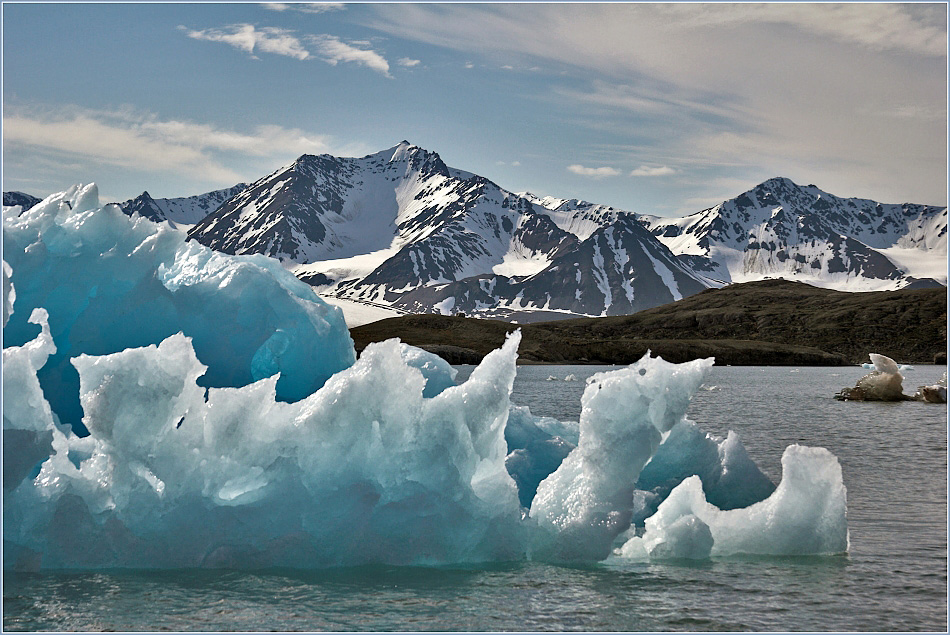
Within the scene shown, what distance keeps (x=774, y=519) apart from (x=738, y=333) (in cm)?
16639

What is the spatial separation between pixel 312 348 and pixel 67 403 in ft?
15.0

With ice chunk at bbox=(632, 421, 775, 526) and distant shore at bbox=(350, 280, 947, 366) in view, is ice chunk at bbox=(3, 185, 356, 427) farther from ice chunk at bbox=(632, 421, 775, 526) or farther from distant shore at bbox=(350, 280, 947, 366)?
distant shore at bbox=(350, 280, 947, 366)

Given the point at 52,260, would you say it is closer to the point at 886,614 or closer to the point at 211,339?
the point at 211,339

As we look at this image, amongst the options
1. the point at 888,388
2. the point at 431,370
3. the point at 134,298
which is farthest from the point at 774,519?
the point at 888,388

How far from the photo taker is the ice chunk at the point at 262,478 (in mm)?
10797

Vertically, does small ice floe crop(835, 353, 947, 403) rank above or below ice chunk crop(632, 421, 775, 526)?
above

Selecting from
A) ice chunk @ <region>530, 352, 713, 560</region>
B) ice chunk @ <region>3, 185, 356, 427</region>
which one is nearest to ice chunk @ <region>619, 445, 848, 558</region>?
ice chunk @ <region>530, 352, 713, 560</region>

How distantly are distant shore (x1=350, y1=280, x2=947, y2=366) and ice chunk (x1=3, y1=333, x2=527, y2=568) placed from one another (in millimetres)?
104522

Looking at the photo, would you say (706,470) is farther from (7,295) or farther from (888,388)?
(888,388)

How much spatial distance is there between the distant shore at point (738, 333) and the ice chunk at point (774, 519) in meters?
104

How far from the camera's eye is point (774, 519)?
12.0 metres

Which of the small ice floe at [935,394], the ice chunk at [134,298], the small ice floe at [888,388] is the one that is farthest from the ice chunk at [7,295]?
the small ice floe at [935,394]

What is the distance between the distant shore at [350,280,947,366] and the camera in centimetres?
13662

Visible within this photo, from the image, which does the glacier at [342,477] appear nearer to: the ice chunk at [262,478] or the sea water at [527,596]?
the ice chunk at [262,478]
